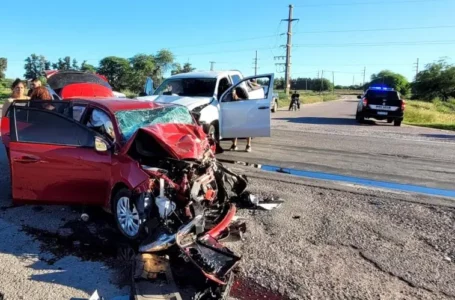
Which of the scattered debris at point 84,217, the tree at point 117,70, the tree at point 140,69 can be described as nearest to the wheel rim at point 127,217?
the scattered debris at point 84,217

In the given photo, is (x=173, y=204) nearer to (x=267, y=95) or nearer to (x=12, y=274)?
(x=12, y=274)

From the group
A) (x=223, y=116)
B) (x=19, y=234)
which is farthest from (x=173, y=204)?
(x=223, y=116)

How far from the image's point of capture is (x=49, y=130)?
17.3 ft

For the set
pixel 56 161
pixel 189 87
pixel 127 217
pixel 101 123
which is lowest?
pixel 127 217

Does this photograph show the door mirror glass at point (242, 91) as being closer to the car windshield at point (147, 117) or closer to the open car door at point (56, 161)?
the car windshield at point (147, 117)

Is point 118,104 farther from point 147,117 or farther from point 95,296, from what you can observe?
point 95,296

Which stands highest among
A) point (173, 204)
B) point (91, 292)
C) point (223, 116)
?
point (223, 116)

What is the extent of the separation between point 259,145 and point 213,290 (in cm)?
862

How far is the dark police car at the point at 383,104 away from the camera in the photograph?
1856 cm

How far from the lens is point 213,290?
345 centimetres

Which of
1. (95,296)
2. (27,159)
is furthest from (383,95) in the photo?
(95,296)

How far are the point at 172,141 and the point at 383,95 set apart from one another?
16173mm

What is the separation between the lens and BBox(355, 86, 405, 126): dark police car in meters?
18.6

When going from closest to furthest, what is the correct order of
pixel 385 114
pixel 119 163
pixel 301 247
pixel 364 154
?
1. pixel 301 247
2. pixel 119 163
3. pixel 364 154
4. pixel 385 114
